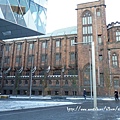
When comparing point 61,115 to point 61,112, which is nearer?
point 61,115

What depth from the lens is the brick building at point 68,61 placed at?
39.2m

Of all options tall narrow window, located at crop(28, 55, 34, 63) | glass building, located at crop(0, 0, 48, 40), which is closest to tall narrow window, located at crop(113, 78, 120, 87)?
glass building, located at crop(0, 0, 48, 40)

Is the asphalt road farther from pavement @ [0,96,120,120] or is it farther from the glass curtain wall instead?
the glass curtain wall

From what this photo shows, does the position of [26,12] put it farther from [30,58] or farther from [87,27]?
[30,58]

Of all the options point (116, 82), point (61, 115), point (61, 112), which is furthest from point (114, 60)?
point (61, 115)

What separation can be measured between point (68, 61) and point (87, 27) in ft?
36.7

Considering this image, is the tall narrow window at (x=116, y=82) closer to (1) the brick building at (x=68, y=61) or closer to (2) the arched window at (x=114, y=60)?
(1) the brick building at (x=68, y=61)

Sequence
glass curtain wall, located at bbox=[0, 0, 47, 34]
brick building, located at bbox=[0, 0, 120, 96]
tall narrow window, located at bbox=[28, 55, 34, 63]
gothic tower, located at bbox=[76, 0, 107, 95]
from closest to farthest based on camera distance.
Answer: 1. glass curtain wall, located at bbox=[0, 0, 47, 34]
2. brick building, located at bbox=[0, 0, 120, 96]
3. gothic tower, located at bbox=[76, 0, 107, 95]
4. tall narrow window, located at bbox=[28, 55, 34, 63]

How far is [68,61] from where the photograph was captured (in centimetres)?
4697

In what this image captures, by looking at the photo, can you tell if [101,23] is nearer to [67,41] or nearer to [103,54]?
[103,54]

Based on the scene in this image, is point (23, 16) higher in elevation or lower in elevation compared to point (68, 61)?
higher

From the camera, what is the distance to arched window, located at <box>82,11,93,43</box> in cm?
4253

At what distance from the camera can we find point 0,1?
47.8 feet

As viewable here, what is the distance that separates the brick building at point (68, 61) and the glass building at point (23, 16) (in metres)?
18.2
